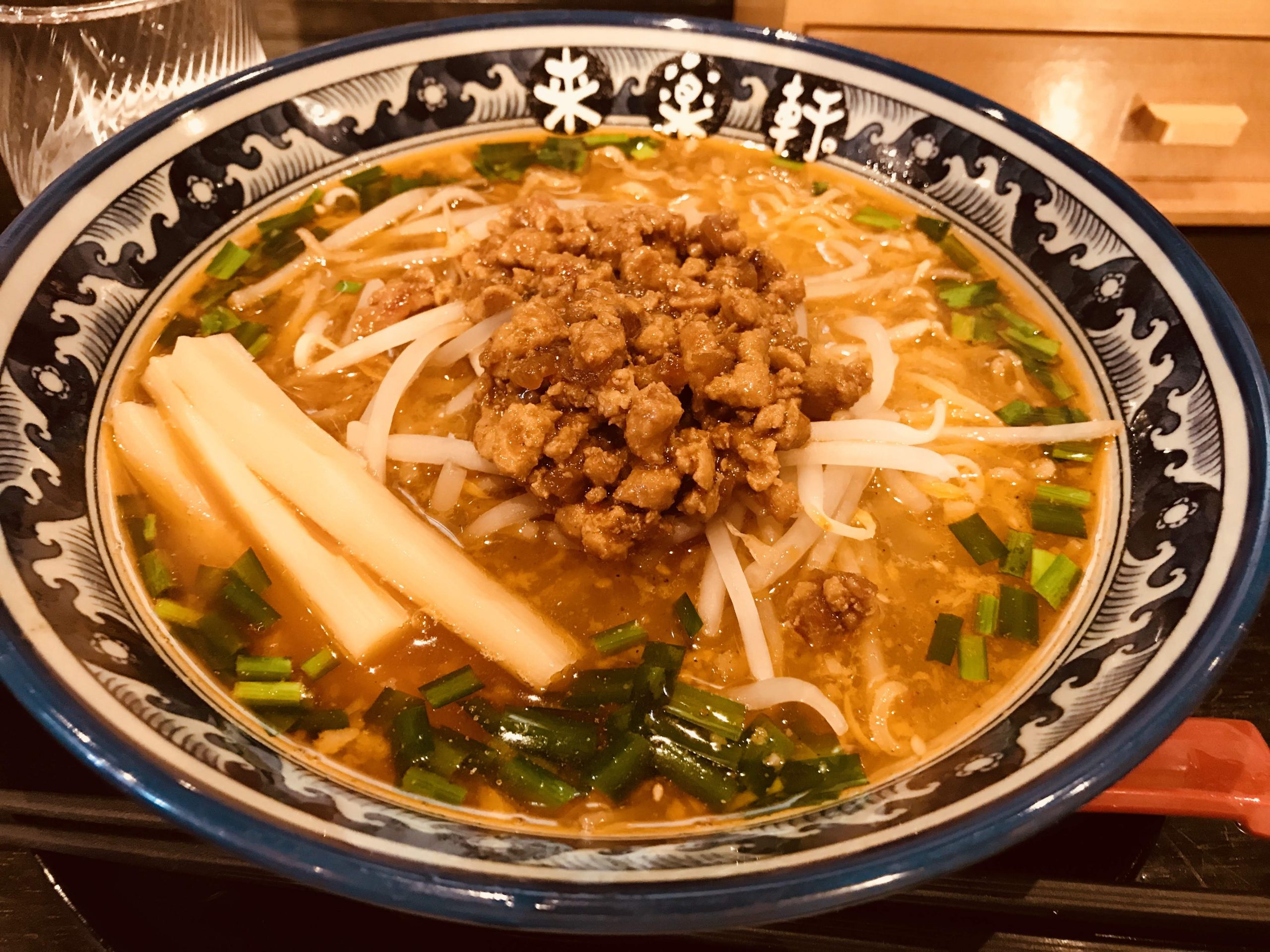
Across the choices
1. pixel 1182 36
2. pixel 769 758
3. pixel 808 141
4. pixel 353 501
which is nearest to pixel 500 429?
pixel 353 501

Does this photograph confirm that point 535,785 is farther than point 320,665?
No

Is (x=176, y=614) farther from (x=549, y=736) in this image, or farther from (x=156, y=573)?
(x=549, y=736)

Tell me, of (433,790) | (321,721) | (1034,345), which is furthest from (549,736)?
(1034,345)

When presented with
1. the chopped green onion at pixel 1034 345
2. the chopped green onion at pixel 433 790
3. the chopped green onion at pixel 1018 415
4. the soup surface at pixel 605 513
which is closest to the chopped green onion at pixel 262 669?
the soup surface at pixel 605 513

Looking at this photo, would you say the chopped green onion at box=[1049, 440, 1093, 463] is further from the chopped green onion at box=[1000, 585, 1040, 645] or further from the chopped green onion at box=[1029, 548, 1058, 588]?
the chopped green onion at box=[1000, 585, 1040, 645]

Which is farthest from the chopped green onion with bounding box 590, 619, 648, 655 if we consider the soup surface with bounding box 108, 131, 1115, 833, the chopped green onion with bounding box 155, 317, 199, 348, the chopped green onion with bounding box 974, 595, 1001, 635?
the chopped green onion with bounding box 155, 317, 199, 348

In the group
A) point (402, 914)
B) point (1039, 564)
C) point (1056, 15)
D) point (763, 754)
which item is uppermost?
point (1056, 15)

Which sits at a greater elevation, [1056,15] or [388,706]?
[1056,15]
